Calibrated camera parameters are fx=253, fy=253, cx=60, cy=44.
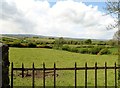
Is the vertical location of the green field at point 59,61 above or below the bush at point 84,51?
below

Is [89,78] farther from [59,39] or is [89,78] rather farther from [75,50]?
[75,50]

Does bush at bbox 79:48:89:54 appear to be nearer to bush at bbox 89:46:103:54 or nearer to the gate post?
bush at bbox 89:46:103:54

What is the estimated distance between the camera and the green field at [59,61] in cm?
949

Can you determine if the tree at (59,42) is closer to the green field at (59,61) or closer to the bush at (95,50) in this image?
the green field at (59,61)

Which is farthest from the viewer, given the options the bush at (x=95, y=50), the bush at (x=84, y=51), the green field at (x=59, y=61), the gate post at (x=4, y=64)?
the bush at (x=95, y=50)

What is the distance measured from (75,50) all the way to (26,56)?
462 centimetres

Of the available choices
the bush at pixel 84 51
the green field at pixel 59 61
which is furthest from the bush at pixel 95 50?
the green field at pixel 59 61

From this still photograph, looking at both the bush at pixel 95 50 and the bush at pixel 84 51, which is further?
the bush at pixel 95 50

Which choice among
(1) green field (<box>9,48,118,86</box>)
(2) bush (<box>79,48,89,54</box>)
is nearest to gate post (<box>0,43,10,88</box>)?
(1) green field (<box>9,48,118,86</box>)

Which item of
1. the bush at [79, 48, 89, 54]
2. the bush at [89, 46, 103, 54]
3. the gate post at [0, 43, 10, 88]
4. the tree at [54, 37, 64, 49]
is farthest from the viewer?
the bush at [89, 46, 103, 54]

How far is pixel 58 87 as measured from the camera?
8.53 meters

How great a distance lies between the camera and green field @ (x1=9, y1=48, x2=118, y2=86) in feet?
31.1

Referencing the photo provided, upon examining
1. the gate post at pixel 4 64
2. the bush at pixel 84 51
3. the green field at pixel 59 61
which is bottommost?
the green field at pixel 59 61

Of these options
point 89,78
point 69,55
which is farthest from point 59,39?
point 89,78
